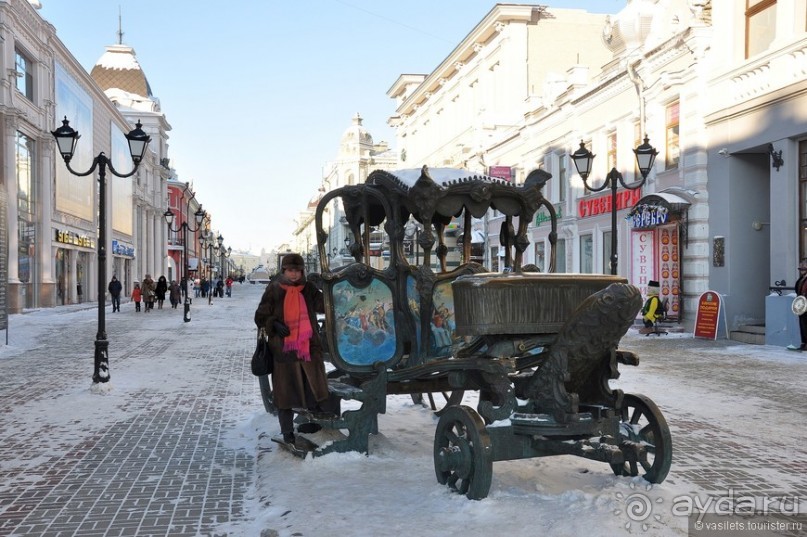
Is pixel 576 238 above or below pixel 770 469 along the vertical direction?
above

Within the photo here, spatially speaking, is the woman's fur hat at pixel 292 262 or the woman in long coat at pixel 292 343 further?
the woman's fur hat at pixel 292 262

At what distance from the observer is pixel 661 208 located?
794 inches

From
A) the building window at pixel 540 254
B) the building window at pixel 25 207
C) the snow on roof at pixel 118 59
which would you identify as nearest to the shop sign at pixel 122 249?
the building window at pixel 25 207

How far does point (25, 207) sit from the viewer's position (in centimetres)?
3023

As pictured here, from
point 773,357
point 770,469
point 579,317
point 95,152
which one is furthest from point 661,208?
point 95,152

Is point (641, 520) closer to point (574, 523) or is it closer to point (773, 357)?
point (574, 523)

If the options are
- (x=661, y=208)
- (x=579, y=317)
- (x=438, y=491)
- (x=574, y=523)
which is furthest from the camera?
(x=661, y=208)

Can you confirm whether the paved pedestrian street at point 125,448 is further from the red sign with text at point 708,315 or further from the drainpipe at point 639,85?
the drainpipe at point 639,85

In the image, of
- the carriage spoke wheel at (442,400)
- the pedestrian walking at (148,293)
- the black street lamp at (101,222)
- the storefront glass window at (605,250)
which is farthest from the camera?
the pedestrian walking at (148,293)

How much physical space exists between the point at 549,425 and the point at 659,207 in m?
16.6

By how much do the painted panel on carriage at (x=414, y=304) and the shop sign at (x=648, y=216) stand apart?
48.3 ft

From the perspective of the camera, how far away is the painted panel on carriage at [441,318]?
666cm

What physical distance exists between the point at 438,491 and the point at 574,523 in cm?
103

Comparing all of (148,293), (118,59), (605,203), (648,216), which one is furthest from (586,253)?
(118,59)
